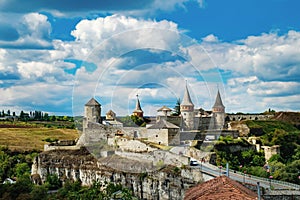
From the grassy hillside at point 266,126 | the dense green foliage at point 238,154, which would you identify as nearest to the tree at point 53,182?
the dense green foliage at point 238,154

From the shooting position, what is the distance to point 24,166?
63.6m

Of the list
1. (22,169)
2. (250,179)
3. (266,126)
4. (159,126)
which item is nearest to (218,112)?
(266,126)

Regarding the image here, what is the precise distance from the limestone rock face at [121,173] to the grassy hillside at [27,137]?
75.4ft

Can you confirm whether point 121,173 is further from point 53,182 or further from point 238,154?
point 238,154

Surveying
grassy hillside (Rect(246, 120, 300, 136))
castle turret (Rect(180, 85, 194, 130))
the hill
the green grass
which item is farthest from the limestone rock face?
the green grass

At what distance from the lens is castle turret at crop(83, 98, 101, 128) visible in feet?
191

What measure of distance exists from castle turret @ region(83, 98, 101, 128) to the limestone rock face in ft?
12.9

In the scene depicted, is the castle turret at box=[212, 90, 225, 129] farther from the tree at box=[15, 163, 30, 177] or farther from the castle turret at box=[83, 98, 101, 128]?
the tree at box=[15, 163, 30, 177]

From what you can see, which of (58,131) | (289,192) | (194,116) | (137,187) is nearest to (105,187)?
(137,187)

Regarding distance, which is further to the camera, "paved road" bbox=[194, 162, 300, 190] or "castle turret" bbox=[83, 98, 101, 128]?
"castle turret" bbox=[83, 98, 101, 128]

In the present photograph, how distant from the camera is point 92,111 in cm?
5841

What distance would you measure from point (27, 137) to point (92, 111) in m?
38.2

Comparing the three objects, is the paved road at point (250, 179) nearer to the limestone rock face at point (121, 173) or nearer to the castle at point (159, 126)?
the limestone rock face at point (121, 173)

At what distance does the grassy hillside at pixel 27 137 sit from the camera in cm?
8194
